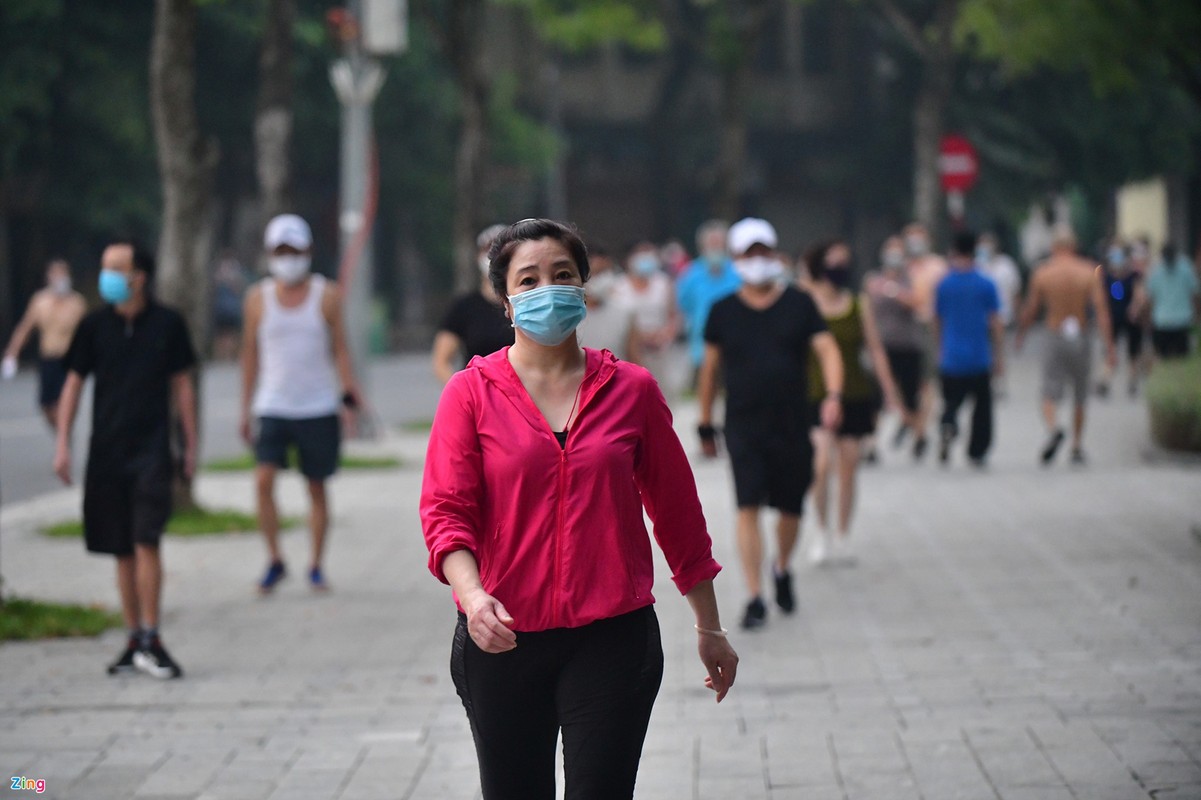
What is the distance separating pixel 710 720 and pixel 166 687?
2262mm

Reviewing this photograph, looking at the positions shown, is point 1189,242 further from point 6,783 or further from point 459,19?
point 6,783

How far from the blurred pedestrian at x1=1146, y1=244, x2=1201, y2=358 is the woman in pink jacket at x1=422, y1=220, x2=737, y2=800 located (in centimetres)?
1908

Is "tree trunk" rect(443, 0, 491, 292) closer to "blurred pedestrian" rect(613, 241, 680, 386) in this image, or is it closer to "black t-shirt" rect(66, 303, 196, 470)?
"blurred pedestrian" rect(613, 241, 680, 386)

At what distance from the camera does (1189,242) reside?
4312 cm

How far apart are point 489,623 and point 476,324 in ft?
18.4

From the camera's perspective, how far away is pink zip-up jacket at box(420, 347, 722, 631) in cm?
398

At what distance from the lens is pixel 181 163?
12.5 meters

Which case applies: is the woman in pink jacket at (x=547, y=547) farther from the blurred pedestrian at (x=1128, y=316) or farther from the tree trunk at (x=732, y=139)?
the tree trunk at (x=732, y=139)

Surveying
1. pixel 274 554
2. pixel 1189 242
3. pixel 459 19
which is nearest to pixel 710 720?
pixel 274 554

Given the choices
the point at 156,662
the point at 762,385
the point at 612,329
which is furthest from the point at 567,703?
the point at 612,329

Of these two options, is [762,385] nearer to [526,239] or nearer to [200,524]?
[526,239]

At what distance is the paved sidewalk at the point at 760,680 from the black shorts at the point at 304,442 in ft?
2.29

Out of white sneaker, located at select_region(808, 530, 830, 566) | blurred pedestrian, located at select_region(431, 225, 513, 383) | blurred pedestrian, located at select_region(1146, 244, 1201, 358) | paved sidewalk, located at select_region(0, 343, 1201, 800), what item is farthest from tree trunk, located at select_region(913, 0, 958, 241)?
blurred pedestrian, located at select_region(431, 225, 513, 383)

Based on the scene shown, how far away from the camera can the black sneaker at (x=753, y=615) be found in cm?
880
